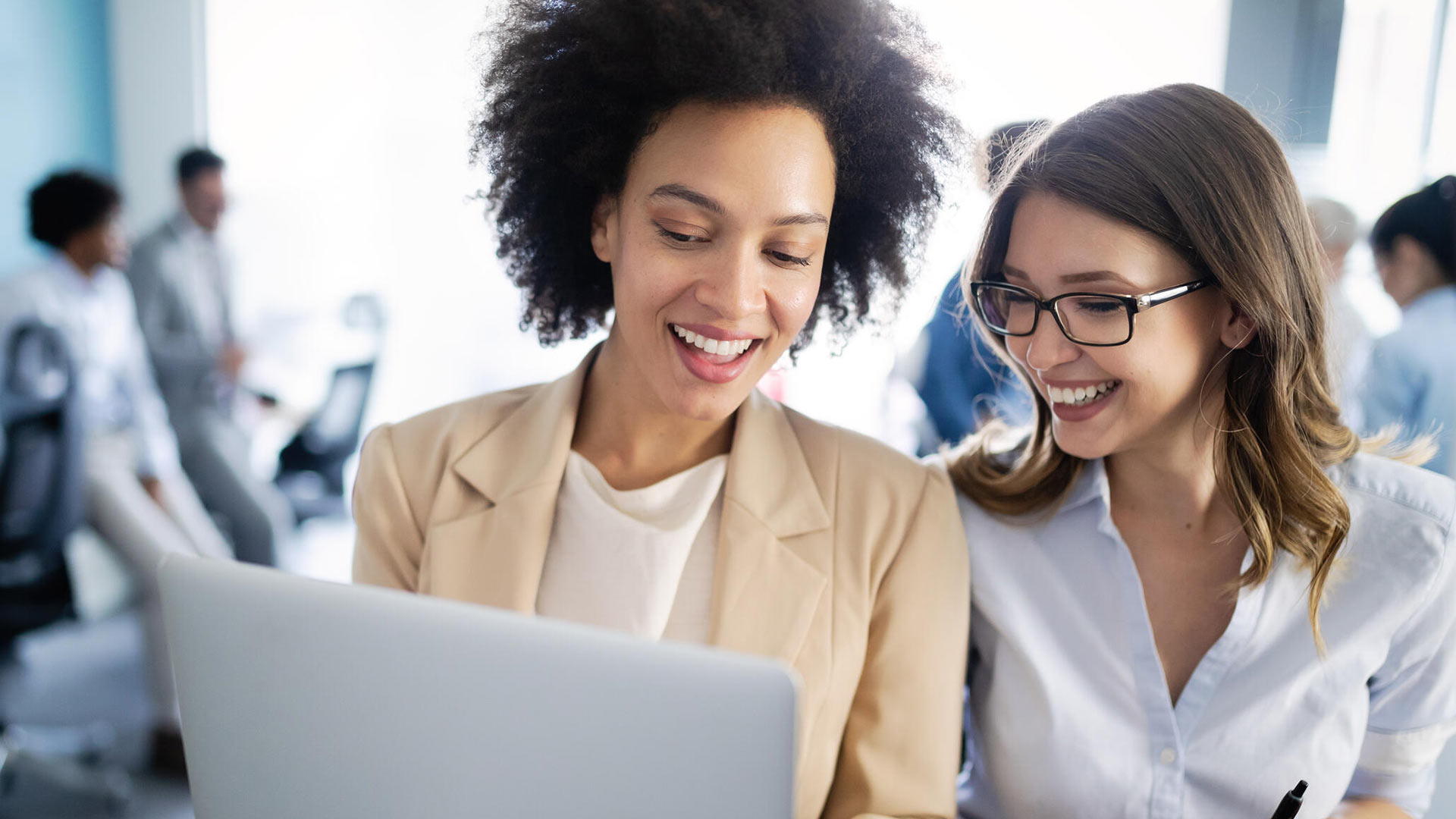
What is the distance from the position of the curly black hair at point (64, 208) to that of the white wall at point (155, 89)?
7.63 ft

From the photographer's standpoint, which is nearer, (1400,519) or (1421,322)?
(1400,519)

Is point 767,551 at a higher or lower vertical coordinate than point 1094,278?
lower

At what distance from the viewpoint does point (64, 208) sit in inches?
143

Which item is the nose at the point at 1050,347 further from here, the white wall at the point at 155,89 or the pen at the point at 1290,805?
the white wall at the point at 155,89

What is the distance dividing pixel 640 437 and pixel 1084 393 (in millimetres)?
575

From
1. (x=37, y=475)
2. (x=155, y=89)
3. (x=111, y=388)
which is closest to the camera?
(x=37, y=475)

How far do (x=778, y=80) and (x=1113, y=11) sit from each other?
388 centimetres

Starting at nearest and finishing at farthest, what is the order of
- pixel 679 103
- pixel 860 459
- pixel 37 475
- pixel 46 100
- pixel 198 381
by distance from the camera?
pixel 679 103, pixel 860 459, pixel 37 475, pixel 198 381, pixel 46 100

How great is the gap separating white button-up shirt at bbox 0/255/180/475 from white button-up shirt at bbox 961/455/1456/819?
3.14 m

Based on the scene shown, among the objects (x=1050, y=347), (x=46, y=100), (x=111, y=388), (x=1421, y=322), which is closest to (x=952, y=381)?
(x=1421, y=322)

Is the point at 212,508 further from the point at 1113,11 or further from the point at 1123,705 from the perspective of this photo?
the point at 1113,11

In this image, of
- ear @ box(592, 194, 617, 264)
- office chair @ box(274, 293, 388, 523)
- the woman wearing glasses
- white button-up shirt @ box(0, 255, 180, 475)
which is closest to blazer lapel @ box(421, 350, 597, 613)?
ear @ box(592, 194, 617, 264)

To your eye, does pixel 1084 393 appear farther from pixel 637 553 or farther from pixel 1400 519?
pixel 637 553

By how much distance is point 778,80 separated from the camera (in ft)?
4.07
